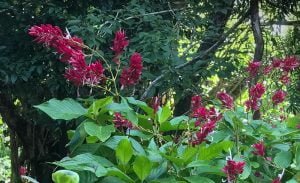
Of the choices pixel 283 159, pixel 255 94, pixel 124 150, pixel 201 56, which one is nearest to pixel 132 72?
pixel 124 150

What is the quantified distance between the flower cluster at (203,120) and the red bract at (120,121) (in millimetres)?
189

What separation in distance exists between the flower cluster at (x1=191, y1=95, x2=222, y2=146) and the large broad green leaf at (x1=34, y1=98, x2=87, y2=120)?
12.8 inches

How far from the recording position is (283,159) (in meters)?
1.64

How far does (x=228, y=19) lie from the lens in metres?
3.98

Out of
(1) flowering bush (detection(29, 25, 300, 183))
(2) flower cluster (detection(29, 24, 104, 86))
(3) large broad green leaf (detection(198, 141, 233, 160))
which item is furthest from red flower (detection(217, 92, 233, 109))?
(2) flower cluster (detection(29, 24, 104, 86))

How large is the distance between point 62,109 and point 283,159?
0.68 meters

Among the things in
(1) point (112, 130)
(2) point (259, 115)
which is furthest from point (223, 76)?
(1) point (112, 130)

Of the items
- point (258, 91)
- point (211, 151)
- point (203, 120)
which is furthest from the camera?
point (258, 91)

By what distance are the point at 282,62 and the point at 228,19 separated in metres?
2.11

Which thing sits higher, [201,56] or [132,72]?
[132,72]

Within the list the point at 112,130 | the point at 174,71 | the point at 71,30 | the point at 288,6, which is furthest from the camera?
the point at 288,6

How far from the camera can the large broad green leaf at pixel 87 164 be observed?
1.34 meters

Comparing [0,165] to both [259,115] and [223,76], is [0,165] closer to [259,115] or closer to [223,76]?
[223,76]

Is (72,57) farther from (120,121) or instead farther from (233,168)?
(233,168)
